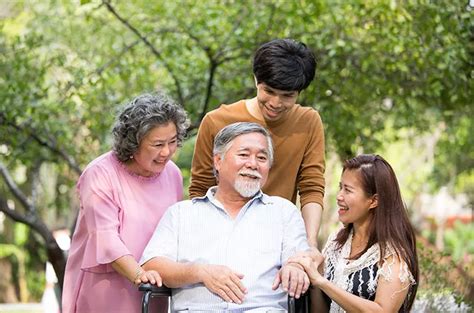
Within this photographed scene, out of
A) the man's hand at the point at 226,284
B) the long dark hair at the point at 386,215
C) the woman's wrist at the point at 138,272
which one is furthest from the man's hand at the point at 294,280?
the woman's wrist at the point at 138,272

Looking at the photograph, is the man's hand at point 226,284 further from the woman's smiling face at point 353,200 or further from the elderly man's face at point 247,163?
the woman's smiling face at point 353,200

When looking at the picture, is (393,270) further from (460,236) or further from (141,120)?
(460,236)

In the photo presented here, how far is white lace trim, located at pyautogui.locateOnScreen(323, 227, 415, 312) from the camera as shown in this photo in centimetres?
355

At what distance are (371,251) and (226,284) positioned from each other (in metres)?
0.53

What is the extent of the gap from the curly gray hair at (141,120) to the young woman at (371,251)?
2.16 feet

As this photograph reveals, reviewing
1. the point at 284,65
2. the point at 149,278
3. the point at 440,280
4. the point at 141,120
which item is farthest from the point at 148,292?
the point at 440,280

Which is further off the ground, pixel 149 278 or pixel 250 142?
pixel 250 142

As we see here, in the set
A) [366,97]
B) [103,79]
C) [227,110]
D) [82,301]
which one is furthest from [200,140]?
[366,97]

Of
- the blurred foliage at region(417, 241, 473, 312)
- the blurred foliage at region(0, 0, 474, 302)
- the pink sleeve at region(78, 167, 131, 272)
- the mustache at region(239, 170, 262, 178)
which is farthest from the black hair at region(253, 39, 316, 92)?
the blurred foliage at region(0, 0, 474, 302)

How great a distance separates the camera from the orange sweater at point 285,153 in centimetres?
405

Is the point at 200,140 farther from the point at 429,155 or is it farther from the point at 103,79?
the point at 429,155

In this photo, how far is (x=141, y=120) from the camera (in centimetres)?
378

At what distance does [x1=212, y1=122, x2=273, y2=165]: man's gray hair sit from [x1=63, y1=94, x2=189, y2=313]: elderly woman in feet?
0.52

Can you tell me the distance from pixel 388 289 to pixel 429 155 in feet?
36.2
